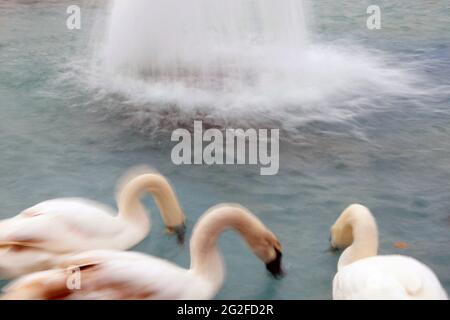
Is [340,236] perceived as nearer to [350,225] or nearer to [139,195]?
[350,225]

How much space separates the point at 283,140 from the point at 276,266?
6.65ft

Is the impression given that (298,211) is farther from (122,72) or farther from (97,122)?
(122,72)

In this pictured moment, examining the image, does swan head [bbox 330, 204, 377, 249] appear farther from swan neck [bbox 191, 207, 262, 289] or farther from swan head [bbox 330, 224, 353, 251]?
swan neck [bbox 191, 207, 262, 289]

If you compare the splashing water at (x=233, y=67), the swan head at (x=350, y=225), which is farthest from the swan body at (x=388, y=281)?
the splashing water at (x=233, y=67)

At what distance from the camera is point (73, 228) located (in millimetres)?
3838

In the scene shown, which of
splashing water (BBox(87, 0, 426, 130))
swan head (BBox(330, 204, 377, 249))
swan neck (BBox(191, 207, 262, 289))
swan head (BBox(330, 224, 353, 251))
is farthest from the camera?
splashing water (BBox(87, 0, 426, 130))

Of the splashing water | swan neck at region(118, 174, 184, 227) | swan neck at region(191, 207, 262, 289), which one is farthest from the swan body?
the splashing water

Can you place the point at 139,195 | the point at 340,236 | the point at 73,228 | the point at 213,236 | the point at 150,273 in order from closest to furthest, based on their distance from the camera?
1. the point at 150,273
2. the point at 213,236
3. the point at 73,228
4. the point at 340,236
5. the point at 139,195

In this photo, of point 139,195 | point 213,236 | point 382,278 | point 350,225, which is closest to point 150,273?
point 213,236

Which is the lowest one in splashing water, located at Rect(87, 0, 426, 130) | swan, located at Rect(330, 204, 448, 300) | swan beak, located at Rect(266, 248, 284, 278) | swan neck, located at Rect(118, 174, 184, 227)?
swan beak, located at Rect(266, 248, 284, 278)

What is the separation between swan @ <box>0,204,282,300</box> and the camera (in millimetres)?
3232

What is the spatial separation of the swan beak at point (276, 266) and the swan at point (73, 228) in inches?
28.1

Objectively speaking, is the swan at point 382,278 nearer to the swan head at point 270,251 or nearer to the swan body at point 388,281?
the swan body at point 388,281

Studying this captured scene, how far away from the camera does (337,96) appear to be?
6562 millimetres
